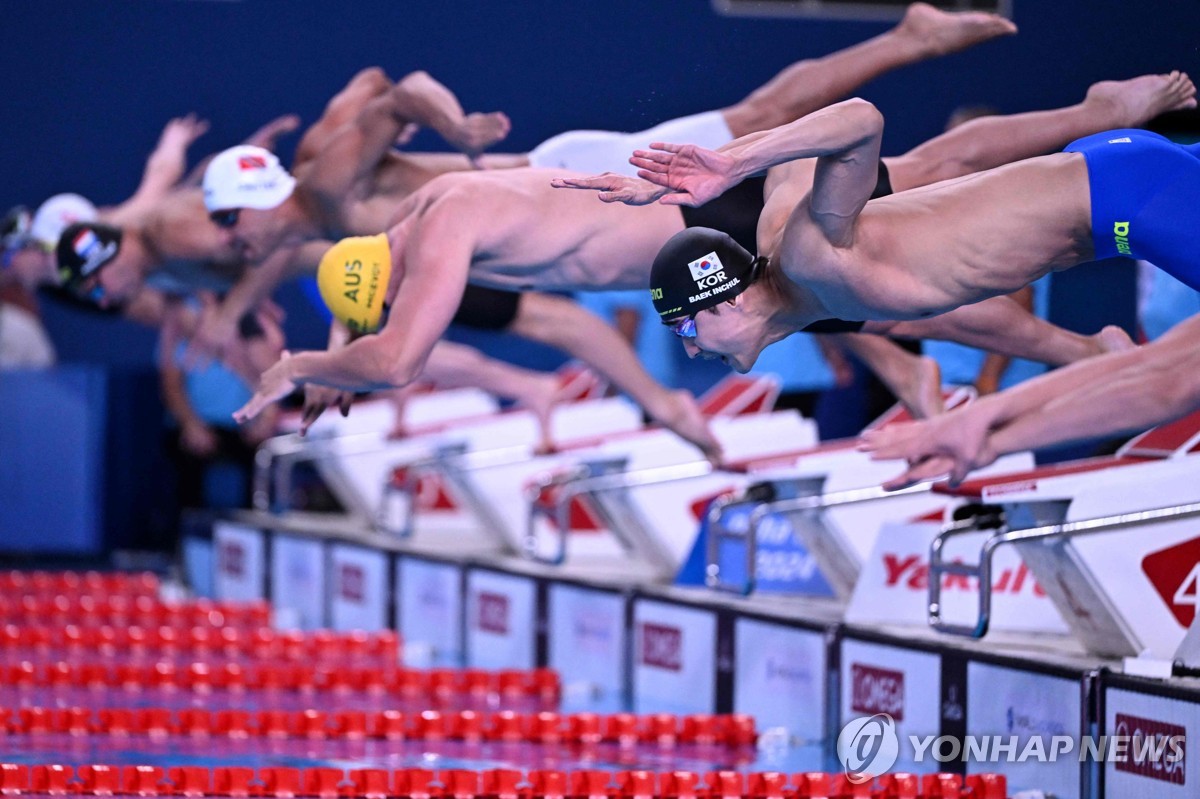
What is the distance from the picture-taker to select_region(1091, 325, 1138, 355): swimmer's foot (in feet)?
16.9

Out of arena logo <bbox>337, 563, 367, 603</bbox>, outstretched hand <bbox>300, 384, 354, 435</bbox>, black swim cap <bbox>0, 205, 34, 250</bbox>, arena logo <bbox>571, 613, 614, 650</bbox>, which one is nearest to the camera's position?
outstretched hand <bbox>300, 384, 354, 435</bbox>

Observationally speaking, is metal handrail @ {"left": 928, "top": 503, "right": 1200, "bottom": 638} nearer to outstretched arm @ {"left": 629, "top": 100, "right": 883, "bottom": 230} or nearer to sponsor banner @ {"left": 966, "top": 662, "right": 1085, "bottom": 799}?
sponsor banner @ {"left": 966, "top": 662, "right": 1085, "bottom": 799}

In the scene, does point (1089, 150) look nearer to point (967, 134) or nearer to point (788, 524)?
point (967, 134)

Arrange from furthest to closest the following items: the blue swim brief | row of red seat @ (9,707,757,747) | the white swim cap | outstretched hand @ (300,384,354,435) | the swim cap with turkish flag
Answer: the white swim cap < the swim cap with turkish flag < row of red seat @ (9,707,757,747) < outstretched hand @ (300,384,354,435) < the blue swim brief

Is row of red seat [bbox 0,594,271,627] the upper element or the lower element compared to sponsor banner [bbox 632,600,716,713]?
upper

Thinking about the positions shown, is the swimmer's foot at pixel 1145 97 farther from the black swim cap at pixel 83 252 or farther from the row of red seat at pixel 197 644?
the row of red seat at pixel 197 644

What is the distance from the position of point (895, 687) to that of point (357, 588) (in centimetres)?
427

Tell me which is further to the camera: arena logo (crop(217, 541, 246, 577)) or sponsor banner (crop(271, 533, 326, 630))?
arena logo (crop(217, 541, 246, 577))

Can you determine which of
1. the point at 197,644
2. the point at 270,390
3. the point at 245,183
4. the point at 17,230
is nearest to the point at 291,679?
the point at 197,644

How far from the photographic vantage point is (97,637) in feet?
26.2

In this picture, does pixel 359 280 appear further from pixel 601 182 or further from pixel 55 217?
pixel 55 217

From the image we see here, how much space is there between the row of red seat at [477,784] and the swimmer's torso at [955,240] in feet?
4.86

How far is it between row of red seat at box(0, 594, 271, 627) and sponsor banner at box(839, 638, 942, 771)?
393 centimetres

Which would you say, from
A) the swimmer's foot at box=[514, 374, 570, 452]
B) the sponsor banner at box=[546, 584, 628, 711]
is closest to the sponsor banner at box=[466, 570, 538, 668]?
the sponsor banner at box=[546, 584, 628, 711]
